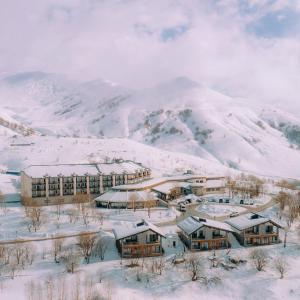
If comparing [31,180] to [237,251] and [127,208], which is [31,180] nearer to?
[127,208]

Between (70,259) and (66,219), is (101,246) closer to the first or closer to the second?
(70,259)

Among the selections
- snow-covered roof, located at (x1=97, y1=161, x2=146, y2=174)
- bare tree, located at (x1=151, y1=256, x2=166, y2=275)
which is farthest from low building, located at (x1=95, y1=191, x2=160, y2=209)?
bare tree, located at (x1=151, y1=256, x2=166, y2=275)

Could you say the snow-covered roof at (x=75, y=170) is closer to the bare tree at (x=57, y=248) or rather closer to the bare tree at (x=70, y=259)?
the bare tree at (x=57, y=248)

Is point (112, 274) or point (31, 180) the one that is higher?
point (31, 180)

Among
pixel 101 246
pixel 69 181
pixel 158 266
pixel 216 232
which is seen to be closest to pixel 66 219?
pixel 101 246

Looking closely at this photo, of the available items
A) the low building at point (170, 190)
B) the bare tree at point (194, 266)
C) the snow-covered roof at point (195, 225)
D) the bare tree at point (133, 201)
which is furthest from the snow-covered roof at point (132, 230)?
the low building at point (170, 190)

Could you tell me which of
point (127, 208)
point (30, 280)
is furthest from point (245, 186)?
point (30, 280)
